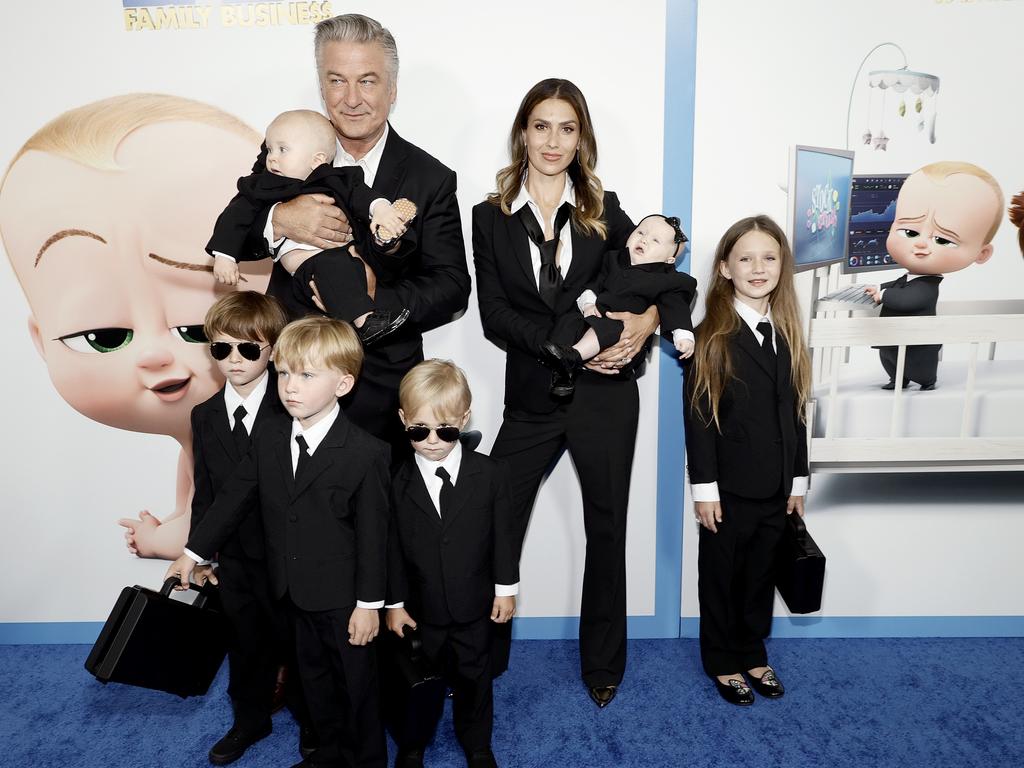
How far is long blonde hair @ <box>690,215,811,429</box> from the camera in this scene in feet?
8.50

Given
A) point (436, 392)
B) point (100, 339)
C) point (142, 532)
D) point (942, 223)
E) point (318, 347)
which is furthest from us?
point (142, 532)

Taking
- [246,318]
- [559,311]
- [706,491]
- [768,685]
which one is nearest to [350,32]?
[246,318]

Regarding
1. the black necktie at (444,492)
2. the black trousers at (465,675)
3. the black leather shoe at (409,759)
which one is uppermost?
the black necktie at (444,492)

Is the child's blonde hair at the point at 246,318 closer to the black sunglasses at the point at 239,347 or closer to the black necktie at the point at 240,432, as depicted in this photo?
the black sunglasses at the point at 239,347

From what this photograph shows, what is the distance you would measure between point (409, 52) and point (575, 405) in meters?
1.37

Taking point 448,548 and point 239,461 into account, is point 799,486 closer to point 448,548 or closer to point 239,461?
point 448,548

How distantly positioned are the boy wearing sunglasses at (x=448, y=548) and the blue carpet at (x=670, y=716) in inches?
12.0

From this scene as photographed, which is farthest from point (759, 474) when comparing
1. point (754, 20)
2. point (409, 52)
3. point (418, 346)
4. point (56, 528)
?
point (56, 528)

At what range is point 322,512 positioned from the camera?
84.4 inches

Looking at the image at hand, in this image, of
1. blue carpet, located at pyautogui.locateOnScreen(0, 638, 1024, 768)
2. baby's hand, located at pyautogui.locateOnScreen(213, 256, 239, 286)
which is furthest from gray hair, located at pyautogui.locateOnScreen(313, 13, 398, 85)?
blue carpet, located at pyautogui.locateOnScreen(0, 638, 1024, 768)

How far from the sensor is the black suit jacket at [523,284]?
251 centimetres

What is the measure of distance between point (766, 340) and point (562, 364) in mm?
743

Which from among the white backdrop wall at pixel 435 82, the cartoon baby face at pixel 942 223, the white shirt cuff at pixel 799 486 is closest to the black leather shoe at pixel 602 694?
the white backdrop wall at pixel 435 82

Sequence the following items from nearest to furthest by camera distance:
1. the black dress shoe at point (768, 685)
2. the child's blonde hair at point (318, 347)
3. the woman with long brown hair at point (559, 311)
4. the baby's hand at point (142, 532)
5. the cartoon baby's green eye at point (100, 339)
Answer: the child's blonde hair at point (318, 347) → the woman with long brown hair at point (559, 311) → the black dress shoe at point (768, 685) → the cartoon baby's green eye at point (100, 339) → the baby's hand at point (142, 532)
